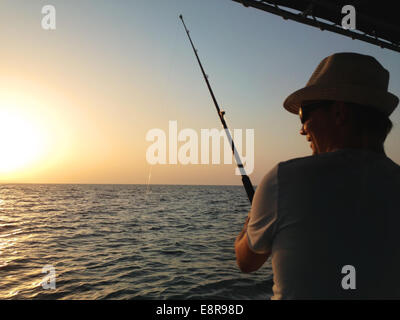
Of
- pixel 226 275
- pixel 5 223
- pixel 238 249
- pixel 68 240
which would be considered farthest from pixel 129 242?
pixel 238 249

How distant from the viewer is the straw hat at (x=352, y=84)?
1.33 meters

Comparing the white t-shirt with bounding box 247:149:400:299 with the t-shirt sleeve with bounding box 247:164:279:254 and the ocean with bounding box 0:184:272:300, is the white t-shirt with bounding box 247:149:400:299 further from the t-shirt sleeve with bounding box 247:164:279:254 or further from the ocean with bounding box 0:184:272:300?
the ocean with bounding box 0:184:272:300

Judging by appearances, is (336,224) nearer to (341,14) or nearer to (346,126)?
(346,126)

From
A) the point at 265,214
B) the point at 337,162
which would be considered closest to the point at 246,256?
the point at 265,214

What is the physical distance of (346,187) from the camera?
1169mm

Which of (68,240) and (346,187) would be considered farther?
(68,240)

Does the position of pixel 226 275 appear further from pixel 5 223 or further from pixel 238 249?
pixel 5 223

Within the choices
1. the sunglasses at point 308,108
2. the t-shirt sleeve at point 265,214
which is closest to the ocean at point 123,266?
the t-shirt sleeve at point 265,214

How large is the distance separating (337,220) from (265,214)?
0.29 m

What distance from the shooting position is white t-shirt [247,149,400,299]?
116 centimetres

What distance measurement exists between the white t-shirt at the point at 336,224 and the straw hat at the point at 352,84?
11.3 inches

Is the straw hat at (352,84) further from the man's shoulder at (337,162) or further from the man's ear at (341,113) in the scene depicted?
the man's shoulder at (337,162)

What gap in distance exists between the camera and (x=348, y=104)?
1354 mm

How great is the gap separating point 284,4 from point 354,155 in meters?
7.77
